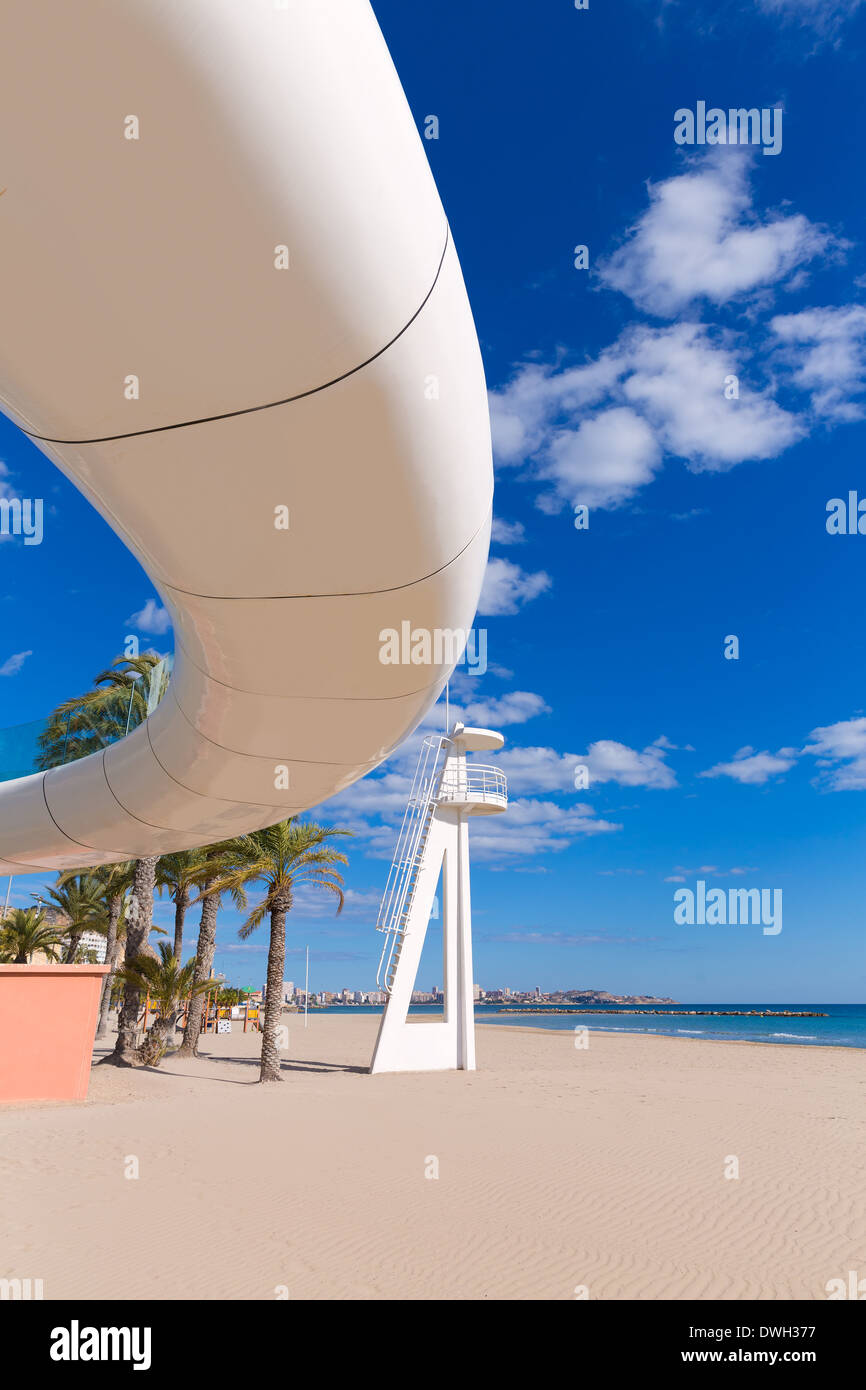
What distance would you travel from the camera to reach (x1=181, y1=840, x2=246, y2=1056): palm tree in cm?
2062

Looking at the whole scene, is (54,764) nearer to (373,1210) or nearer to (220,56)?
(373,1210)

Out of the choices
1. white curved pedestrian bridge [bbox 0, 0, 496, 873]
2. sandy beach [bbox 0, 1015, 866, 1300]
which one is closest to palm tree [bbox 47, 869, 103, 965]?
sandy beach [bbox 0, 1015, 866, 1300]

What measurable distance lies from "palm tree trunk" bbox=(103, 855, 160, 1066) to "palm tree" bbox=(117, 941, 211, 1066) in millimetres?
211

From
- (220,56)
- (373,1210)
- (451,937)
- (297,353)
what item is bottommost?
(373,1210)

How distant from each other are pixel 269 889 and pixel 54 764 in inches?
508

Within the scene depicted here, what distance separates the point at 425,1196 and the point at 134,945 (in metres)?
14.0

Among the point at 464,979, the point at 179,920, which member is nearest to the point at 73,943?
the point at 179,920

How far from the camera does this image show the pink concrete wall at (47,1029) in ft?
43.5

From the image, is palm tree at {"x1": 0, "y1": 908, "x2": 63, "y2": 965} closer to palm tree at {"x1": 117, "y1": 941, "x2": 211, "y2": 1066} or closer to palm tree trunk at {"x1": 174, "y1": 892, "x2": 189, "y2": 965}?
palm tree trunk at {"x1": 174, "y1": 892, "x2": 189, "y2": 965}

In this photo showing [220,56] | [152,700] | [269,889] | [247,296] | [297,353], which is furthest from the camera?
[269,889]

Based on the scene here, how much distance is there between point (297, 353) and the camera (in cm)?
180

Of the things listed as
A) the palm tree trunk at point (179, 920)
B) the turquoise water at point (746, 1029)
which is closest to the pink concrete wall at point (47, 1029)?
the palm tree trunk at point (179, 920)
